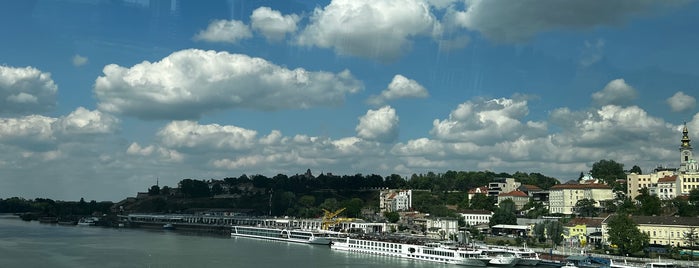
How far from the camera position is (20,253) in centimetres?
3266

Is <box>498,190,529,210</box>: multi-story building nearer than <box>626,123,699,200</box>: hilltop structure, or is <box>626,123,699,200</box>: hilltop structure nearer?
<box>626,123,699,200</box>: hilltop structure

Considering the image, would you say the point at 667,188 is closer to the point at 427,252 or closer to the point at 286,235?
the point at 427,252

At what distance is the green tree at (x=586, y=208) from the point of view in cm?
4562

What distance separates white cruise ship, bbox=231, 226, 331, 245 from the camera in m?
45.4

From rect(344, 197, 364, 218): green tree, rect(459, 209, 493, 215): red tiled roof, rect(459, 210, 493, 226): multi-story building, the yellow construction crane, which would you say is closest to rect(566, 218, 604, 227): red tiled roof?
rect(459, 210, 493, 226): multi-story building

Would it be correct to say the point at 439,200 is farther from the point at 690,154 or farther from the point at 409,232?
the point at 690,154

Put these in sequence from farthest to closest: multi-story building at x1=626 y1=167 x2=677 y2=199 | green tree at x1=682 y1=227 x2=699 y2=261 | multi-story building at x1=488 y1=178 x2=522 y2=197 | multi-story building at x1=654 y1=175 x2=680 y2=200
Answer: multi-story building at x1=488 y1=178 x2=522 y2=197, multi-story building at x1=626 y1=167 x2=677 y2=199, multi-story building at x1=654 y1=175 x2=680 y2=200, green tree at x1=682 y1=227 x2=699 y2=261


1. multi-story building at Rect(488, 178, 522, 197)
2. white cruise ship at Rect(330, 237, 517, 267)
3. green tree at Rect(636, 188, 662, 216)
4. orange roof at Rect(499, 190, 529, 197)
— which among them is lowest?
white cruise ship at Rect(330, 237, 517, 267)

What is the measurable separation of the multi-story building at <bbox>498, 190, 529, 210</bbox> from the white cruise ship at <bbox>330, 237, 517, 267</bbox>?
20.8 m

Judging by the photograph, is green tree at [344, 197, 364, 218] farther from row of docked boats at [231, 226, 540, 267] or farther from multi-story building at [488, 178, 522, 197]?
row of docked boats at [231, 226, 540, 267]

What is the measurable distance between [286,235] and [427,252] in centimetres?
1943

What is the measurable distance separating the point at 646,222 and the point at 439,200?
29.8 meters

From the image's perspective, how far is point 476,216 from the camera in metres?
50.2

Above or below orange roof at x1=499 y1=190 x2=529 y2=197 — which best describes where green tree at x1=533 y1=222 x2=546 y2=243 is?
below
